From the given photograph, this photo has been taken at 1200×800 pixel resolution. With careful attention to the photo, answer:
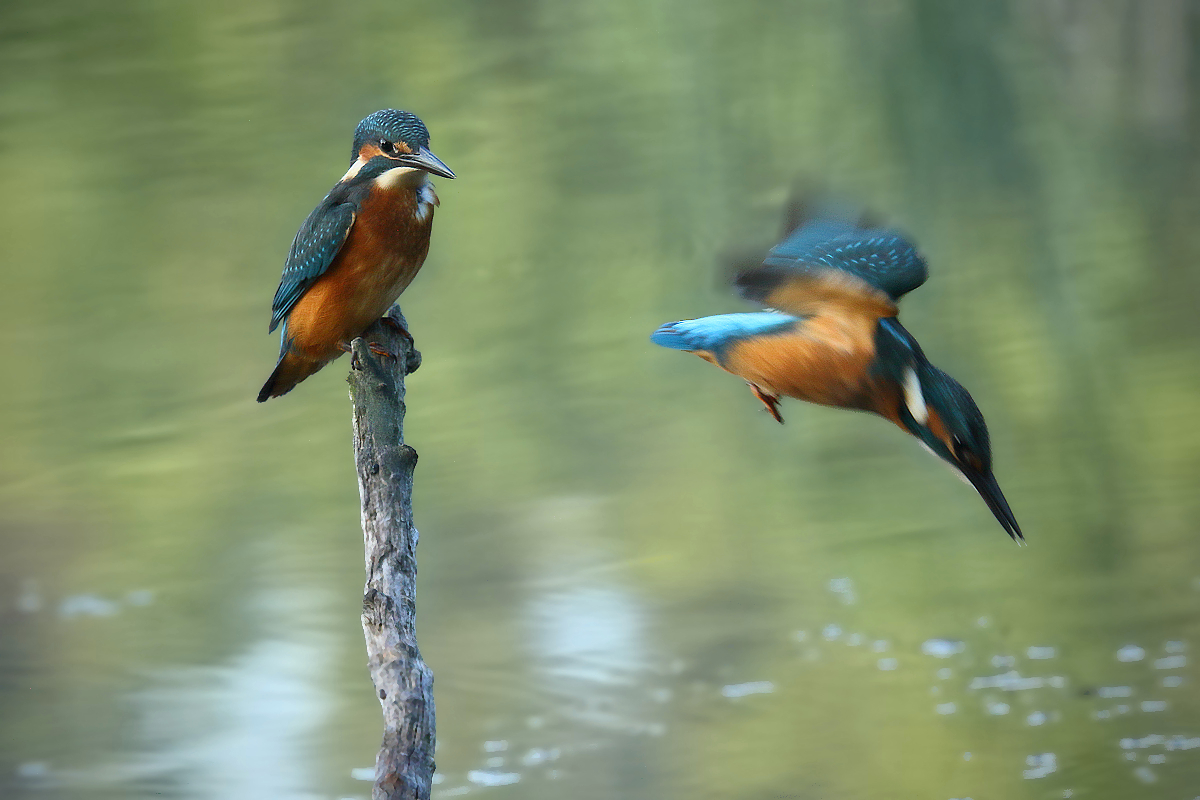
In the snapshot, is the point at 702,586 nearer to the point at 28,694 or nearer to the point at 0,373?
the point at 28,694

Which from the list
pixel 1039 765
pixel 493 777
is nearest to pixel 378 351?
pixel 493 777

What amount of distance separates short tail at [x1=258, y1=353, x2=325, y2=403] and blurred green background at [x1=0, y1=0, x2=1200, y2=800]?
59cm

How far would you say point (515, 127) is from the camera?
125 inches

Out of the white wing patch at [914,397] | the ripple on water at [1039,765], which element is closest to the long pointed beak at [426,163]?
the white wing patch at [914,397]

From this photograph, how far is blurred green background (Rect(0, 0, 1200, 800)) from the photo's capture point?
1913 millimetres

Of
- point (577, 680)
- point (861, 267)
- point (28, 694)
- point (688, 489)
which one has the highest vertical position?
point (688, 489)

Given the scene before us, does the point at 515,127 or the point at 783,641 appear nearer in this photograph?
the point at 783,641

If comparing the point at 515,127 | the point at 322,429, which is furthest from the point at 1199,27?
the point at 322,429

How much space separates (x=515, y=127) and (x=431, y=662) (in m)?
1.63

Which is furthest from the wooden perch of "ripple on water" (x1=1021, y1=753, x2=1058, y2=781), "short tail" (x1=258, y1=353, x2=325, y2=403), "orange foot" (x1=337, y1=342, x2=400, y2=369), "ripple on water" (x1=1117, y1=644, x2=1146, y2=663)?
"ripple on water" (x1=1117, y1=644, x2=1146, y2=663)

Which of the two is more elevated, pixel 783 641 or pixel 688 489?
pixel 688 489

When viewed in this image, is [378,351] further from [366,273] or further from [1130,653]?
[1130,653]

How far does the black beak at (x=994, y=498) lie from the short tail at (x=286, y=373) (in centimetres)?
71

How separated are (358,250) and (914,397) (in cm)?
59
